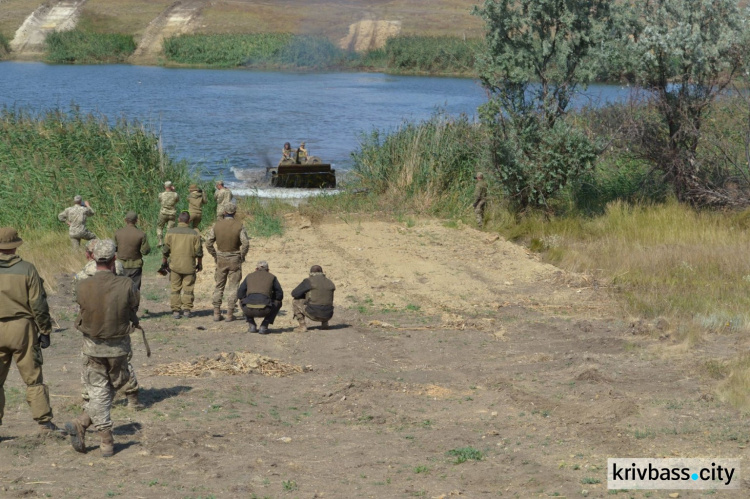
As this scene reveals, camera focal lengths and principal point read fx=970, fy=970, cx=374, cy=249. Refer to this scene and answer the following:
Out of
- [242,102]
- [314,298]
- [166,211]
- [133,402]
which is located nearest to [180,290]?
[314,298]

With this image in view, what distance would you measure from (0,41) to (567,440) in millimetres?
78112

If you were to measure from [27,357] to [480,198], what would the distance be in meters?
14.8

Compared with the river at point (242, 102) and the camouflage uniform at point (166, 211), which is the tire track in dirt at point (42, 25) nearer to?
the river at point (242, 102)

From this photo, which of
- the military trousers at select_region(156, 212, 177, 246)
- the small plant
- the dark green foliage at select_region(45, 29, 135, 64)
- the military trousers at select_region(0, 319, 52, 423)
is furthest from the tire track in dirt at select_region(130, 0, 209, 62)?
the small plant

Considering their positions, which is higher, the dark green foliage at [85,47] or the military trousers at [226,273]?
the dark green foliage at [85,47]

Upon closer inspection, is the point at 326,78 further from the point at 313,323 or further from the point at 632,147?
the point at 313,323

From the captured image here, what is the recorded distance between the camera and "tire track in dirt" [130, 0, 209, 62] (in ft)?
261

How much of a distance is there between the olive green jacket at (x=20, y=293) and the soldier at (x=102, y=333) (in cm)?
35

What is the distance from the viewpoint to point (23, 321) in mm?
8617

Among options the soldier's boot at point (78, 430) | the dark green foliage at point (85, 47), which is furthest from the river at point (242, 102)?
the soldier's boot at point (78, 430)

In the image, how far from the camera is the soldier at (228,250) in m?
14.4

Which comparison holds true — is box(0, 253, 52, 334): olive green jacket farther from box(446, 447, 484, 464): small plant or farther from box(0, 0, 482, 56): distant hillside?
box(0, 0, 482, 56): distant hillside

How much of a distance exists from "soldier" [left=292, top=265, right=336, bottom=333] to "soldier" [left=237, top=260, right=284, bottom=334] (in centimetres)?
45

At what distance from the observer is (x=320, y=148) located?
4056 centimetres
